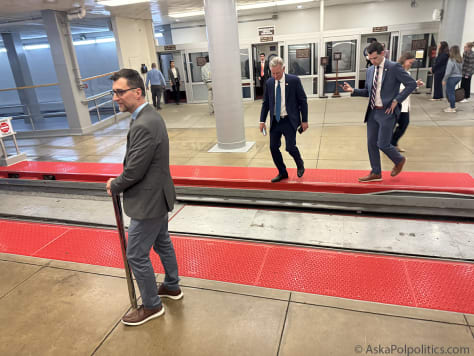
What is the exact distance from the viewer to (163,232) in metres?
2.84

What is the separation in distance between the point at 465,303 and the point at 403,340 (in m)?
0.74

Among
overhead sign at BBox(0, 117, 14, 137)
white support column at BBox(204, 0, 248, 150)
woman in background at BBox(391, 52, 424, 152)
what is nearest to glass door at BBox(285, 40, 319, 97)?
white support column at BBox(204, 0, 248, 150)

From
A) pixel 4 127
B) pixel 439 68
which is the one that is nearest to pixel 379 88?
pixel 4 127

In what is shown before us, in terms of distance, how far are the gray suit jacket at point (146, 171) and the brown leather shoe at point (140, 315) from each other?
868 mm

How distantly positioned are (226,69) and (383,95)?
3338 millimetres

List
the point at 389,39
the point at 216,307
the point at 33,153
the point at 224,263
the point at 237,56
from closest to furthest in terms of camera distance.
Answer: the point at 216,307 → the point at 224,263 → the point at 237,56 → the point at 33,153 → the point at 389,39

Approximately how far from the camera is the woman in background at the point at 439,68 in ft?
32.6

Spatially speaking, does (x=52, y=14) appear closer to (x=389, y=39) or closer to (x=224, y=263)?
(x=224, y=263)

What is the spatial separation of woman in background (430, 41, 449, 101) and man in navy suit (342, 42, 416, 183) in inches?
286

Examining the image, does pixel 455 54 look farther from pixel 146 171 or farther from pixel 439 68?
pixel 146 171

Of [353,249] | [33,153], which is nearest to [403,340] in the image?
[353,249]

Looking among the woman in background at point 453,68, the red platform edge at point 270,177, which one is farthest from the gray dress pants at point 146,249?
the woman in background at point 453,68

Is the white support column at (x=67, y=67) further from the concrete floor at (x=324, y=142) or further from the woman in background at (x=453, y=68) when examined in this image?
the woman in background at (x=453, y=68)

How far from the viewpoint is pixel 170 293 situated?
9.93 feet
